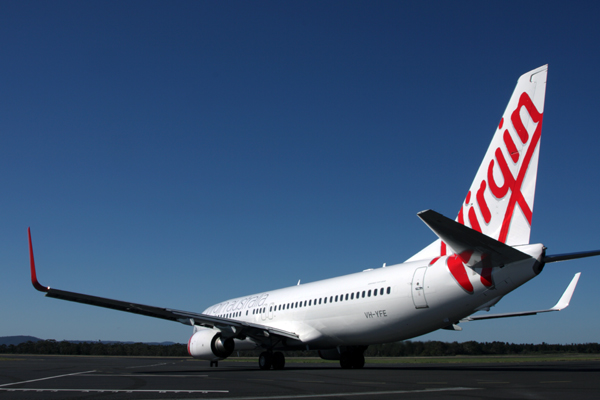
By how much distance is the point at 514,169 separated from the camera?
14.7 metres

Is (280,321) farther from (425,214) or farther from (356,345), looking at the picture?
(425,214)

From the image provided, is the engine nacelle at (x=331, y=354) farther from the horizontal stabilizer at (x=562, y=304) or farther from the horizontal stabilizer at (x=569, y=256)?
the horizontal stabilizer at (x=569, y=256)

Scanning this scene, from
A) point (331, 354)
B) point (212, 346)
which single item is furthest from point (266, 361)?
point (331, 354)

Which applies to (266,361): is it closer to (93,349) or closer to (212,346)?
(212,346)

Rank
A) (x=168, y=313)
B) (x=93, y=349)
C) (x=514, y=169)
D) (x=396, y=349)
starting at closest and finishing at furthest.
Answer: (x=514, y=169)
(x=168, y=313)
(x=396, y=349)
(x=93, y=349)

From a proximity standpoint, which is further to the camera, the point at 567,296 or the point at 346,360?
the point at 567,296

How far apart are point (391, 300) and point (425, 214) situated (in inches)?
273

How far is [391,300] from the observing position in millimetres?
16625

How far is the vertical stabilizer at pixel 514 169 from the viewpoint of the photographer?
46.7ft

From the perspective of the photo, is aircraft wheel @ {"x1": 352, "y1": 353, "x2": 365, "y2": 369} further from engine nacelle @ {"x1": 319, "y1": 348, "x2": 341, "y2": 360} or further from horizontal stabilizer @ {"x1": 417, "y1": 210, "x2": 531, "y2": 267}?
horizontal stabilizer @ {"x1": 417, "y1": 210, "x2": 531, "y2": 267}

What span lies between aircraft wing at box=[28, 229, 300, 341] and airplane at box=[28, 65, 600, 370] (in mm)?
39

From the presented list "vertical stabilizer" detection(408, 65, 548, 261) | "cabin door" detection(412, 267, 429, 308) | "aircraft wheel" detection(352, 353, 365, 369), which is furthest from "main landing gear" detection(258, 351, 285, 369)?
"vertical stabilizer" detection(408, 65, 548, 261)

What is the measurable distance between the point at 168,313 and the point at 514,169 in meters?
13.5

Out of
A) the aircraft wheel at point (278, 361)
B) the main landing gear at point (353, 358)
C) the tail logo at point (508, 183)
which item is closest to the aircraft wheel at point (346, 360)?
the main landing gear at point (353, 358)
